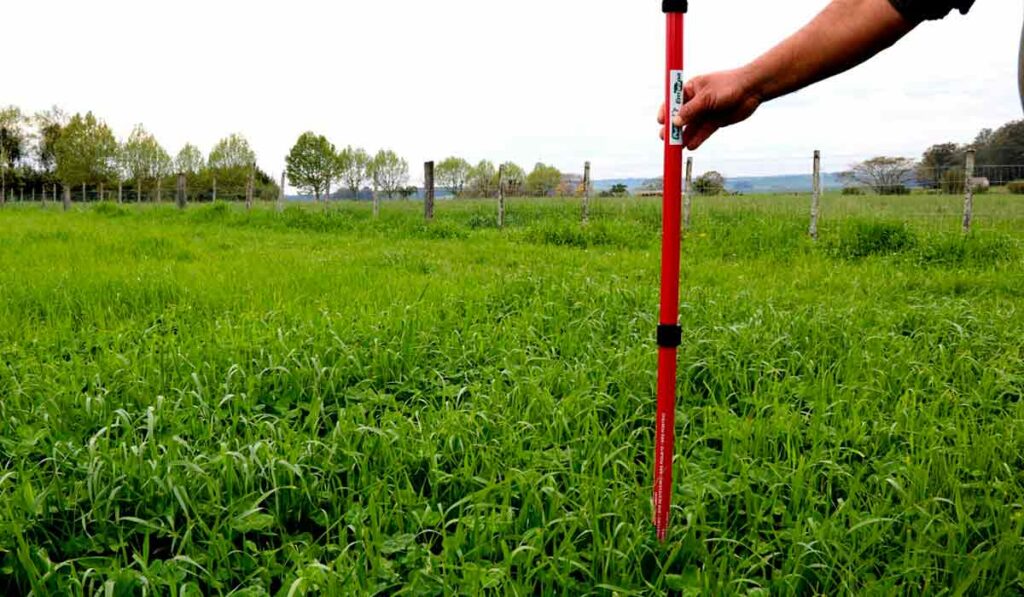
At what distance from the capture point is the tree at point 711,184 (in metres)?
17.3

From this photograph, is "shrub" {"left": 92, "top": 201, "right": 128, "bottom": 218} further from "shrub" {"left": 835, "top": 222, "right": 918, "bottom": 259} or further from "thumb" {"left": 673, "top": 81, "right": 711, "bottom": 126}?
"thumb" {"left": 673, "top": 81, "right": 711, "bottom": 126}

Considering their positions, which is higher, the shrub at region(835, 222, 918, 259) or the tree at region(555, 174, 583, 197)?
the tree at region(555, 174, 583, 197)

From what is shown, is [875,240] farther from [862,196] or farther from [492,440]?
[492,440]

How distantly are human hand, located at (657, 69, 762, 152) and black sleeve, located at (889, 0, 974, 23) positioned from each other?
1.49 ft

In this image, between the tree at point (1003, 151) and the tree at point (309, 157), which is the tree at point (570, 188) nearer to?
the tree at point (1003, 151)

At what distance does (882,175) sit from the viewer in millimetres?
14477

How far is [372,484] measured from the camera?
2477mm

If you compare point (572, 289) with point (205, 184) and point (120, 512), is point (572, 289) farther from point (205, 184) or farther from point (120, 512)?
point (205, 184)

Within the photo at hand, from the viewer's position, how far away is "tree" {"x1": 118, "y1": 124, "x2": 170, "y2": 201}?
195 feet

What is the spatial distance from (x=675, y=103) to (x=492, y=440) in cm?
149

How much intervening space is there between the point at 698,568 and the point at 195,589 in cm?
141

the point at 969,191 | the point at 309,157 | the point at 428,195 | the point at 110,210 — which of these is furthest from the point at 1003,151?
the point at 309,157

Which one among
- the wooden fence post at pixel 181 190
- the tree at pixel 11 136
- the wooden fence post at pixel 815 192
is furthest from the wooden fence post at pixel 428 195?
the tree at pixel 11 136

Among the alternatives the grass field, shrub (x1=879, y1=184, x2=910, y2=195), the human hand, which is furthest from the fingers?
shrub (x1=879, y1=184, x2=910, y2=195)
